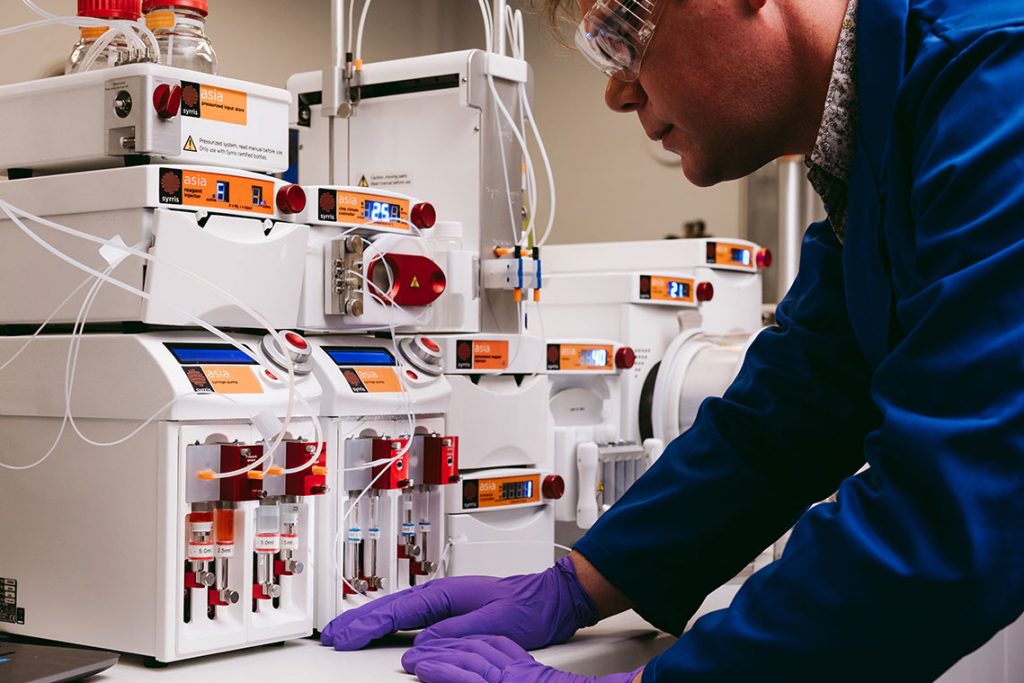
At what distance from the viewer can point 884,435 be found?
958mm

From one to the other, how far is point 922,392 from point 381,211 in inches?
42.6

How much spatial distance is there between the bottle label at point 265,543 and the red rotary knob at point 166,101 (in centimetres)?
58

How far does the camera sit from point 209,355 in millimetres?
1566

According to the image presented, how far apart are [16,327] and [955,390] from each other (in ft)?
4.51

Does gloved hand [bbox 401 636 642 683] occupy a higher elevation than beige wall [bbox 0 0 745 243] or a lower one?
lower

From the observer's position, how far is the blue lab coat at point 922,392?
0.89 meters

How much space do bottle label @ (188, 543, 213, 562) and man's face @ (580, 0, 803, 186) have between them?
30.6 inches

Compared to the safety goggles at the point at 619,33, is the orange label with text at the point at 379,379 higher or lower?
lower

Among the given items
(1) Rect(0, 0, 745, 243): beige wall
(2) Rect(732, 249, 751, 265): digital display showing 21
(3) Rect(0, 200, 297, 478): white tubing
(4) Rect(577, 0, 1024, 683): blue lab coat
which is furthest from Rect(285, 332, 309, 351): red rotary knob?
(1) Rect(0, 0, 745, 243): beige wall

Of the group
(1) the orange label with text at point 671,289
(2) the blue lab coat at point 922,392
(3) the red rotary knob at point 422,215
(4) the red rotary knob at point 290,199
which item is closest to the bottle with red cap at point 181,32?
(4) the red rotary knob at point 290,199

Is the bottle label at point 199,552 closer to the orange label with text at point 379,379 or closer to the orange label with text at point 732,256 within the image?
the orange label with text at point 379,379

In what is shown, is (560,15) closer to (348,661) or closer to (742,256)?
(348,661)

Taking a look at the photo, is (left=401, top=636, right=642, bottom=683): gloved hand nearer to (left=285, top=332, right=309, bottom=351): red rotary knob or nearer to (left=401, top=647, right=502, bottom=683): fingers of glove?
(left=401, top=647, right=502, bottom=683): fingers of glove

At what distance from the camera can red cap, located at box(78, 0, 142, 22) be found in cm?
175
